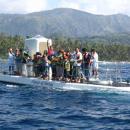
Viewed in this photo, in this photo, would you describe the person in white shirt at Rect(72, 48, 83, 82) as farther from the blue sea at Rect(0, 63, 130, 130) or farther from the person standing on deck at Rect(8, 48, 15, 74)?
the person standing on deck at Rect(8, 48, 15, 74)

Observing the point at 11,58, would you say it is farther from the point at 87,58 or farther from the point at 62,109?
the point at 62,109

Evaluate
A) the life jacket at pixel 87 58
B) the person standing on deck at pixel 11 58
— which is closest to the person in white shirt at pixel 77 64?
the life jacket at pixel 87 58

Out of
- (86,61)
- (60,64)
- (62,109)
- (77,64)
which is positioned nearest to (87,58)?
(86,61)

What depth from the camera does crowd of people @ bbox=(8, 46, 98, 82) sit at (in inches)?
1205

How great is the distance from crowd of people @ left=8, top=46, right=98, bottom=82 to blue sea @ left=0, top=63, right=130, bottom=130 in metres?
1.41

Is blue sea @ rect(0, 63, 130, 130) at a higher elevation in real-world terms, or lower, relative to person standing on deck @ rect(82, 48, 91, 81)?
lower

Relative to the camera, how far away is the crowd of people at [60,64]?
30609 mm

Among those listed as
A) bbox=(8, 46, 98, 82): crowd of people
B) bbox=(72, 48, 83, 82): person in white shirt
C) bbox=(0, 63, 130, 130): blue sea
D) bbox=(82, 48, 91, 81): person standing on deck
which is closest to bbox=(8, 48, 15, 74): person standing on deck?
bbox=(8, 46, 98, 82): crowd of people

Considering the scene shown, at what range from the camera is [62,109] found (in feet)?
72.6

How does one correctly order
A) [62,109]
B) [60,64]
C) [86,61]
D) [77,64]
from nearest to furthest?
[62,109] → [77,64] → [86,61] → [60,64]

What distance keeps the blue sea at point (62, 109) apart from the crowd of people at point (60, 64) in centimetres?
141

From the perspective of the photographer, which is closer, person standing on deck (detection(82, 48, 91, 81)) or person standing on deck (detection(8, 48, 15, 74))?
person standing on deck (detection(82, 48, 91, 81))

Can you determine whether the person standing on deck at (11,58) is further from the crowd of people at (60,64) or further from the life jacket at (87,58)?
the life jacket at (87,58)

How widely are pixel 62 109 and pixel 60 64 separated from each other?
31.0 ft
